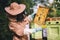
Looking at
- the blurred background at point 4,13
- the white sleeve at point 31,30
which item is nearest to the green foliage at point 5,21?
the blurred background at point 4,13

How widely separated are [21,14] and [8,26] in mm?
150

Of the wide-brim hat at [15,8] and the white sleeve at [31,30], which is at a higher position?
the wide-brim hat at [15,8]

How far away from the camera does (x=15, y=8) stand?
26.4 feet

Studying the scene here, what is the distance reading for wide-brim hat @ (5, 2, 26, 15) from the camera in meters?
Answer: 8.05

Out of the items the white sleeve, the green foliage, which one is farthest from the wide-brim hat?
the white sleeve

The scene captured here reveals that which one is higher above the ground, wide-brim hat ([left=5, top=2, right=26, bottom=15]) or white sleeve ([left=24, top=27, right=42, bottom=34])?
wide-brim hat ([left=5, top=2, right=26, bottom=15])

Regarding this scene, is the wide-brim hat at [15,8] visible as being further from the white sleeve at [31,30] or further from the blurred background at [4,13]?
the white sleeve at [31,30]

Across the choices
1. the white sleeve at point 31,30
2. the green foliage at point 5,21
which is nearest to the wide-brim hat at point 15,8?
the green foliage at point 5,21

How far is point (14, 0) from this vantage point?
807 cm

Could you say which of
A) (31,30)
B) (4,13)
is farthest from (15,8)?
(31,30)

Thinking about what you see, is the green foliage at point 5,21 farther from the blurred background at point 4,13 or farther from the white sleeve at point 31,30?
the white sleeve at point 31,30

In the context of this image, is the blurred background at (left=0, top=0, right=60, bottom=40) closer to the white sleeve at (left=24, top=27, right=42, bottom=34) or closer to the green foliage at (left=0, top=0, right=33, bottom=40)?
the green foliage at (left=0, top=0, right=33, bottom=40)

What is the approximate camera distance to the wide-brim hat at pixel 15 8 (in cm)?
805

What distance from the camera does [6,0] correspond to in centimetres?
A: 809
